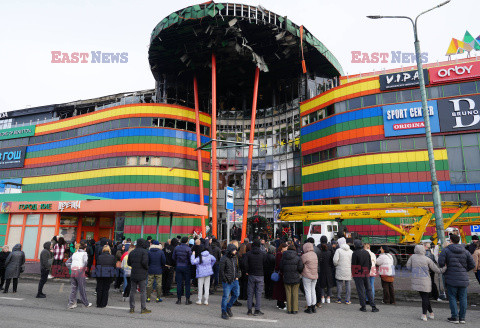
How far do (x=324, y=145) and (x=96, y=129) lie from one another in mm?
28658

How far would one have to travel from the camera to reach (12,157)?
158 ft

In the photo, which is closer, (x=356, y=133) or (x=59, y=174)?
(x=356, y=133)

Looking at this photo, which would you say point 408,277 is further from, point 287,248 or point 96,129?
point 96,129

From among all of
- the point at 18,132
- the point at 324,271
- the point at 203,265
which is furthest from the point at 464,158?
the point at 18,132

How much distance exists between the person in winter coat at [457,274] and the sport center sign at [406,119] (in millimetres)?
24730

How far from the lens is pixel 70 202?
17219 millimetres

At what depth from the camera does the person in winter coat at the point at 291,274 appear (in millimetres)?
8392

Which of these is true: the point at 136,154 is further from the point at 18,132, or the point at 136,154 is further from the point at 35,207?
the point at 18,132

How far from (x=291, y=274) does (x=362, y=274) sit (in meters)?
2.22

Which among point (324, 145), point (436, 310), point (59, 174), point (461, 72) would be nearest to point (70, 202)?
point (436, 310)

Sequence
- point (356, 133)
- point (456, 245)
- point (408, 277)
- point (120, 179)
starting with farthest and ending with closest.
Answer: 1. point (120, 179)
2. point (356, 133)
3. point (408, 277)
4. point (456, 245)

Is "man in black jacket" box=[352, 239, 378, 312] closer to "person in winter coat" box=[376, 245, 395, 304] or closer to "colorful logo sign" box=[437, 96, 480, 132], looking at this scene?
"person in winter coat" box=[376, 245, 395, 304]

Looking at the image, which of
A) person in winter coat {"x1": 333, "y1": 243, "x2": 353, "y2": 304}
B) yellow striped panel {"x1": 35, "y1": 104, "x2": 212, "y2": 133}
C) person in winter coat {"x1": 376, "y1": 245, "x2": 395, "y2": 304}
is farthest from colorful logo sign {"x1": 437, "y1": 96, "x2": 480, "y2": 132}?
yellow striped panel {"x1": 35, "y1": 104, "x2": 212, "y2": 133}

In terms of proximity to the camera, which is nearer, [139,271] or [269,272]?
[139,271]
